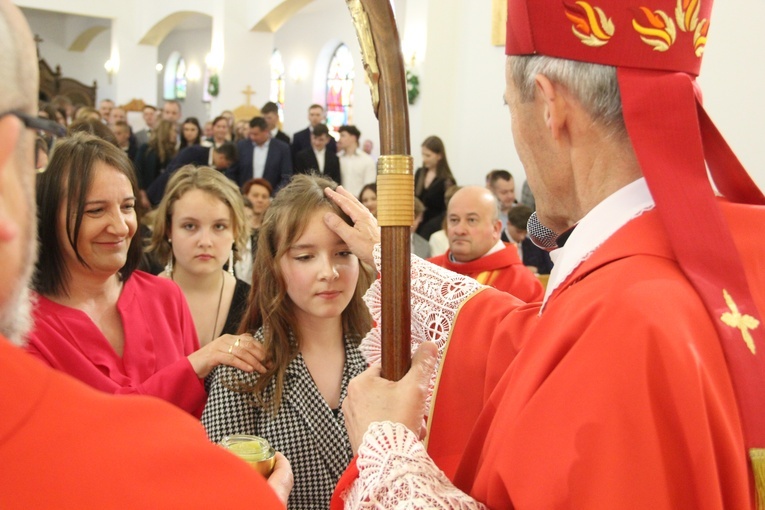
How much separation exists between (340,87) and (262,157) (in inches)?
346

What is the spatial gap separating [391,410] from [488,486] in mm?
290

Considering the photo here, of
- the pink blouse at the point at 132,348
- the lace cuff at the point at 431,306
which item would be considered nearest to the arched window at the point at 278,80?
the pink blouse at the point at 132,348

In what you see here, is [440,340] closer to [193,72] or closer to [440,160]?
[440,160]

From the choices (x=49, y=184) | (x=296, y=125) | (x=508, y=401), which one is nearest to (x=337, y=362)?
(x=49, y=184)

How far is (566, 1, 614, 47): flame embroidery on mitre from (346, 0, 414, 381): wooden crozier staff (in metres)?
0.34

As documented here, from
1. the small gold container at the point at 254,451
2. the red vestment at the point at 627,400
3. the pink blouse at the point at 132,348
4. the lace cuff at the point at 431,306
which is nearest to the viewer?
the red vestment at the point at 627,400

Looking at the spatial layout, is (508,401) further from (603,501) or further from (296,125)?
(296,125)

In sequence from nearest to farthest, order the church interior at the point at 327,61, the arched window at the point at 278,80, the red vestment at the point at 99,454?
the red vestment at the point at 99,454, the church interior at the point at 327,61, the arched window at the point at 278,80

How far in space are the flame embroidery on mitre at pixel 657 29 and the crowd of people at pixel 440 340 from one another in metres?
0.01

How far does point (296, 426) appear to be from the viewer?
225cm

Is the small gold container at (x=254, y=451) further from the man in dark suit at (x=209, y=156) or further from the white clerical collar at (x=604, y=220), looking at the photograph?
the man in dark suit at (x=209, y=156)

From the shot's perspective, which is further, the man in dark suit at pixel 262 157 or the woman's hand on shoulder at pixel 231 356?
the man in dark suit at pixel 262 157

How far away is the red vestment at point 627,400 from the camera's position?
108cm

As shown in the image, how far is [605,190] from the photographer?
1.35m
